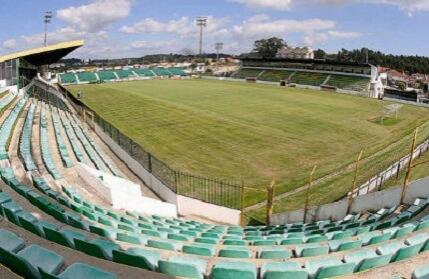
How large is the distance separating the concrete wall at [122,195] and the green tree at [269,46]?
165639 millimetres

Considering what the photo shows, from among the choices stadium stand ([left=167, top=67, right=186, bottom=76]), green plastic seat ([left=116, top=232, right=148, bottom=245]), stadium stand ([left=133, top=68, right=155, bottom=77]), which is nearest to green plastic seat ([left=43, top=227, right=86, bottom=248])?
green plastic seat ([left=116, top=232, right=148, bottom=245])

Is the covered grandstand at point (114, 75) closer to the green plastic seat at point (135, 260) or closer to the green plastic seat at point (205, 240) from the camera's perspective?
the green plastic seat at point (205, 240)

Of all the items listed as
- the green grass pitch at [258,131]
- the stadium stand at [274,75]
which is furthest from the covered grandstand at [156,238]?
the stadium stand at [274,75]

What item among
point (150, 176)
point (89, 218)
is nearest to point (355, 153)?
point (150, 176)

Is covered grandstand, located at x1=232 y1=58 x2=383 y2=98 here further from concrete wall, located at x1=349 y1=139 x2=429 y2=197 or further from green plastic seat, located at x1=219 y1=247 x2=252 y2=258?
green plastic seat, located at x1=219 y1=247 x2=252 y2=258

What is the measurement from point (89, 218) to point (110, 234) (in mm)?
2319

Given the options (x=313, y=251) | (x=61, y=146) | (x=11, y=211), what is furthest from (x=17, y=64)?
(x=313, y=251)

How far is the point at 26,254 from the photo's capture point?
17.8 feet

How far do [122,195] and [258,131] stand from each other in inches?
827

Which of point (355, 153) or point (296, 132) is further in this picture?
point (296, 132)

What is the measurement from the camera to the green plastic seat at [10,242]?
5.79 metres

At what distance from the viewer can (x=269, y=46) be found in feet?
582

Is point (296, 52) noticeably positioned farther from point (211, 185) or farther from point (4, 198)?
point (4, 198)

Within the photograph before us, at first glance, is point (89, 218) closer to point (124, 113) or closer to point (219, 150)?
point (219, 150)
